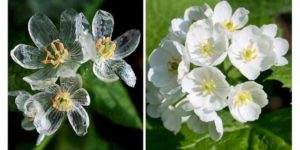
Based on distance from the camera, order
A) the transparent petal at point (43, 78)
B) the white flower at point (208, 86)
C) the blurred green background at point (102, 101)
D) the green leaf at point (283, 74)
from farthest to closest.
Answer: the green leaf at point (283, 74) → the blurred green background at point (102, 101) → the white flower at point (208, 86) → the transparent petal at point (43, 78)

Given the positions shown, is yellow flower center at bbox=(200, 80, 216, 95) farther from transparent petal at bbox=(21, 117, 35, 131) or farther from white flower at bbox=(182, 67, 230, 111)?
transparent petal at bbox=(21, 117, 35, 131)

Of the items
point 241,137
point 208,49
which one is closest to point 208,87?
point 208,49

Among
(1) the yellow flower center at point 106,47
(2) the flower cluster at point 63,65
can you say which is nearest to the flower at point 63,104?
(2) the flower cluster at point 63,65

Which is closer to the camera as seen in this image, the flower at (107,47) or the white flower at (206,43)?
the flower at (107,47)

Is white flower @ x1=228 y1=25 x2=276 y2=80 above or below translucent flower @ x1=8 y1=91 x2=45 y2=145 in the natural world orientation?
above

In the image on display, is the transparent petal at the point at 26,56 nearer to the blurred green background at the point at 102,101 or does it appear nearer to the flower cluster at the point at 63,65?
the flower cluster at the point at 63,65

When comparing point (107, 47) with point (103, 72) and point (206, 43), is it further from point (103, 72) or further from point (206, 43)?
point (206, 43)

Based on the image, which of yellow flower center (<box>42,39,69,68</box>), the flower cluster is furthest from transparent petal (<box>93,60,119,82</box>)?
yellow flower center (<box>42,39,69,68</box>)
